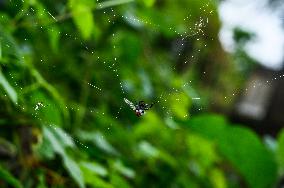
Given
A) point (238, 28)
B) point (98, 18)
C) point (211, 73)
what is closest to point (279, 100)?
point (211, 73)

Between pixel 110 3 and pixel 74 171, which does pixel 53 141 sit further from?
pixel 110 3

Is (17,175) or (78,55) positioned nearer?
(17,175)

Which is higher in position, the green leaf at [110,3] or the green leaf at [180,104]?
the green leaf at [180,104]

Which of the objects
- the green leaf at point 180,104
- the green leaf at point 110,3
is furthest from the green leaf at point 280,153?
the green leaf at point 110,3

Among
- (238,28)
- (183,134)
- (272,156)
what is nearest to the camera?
(272,156)

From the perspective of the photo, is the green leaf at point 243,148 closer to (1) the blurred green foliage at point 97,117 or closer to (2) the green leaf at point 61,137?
(1) the blurred green foliage at point 97,117

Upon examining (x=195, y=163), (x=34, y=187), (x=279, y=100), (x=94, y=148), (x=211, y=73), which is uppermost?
(x=279, y=100)

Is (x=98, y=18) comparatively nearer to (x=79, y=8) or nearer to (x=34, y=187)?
(x=79, y=8)

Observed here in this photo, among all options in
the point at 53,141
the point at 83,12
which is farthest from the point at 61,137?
the point at 83,12
